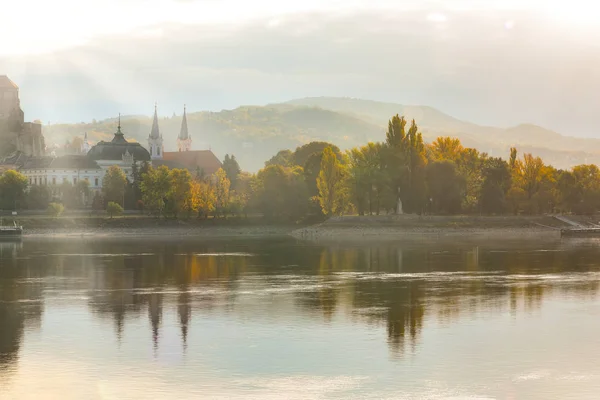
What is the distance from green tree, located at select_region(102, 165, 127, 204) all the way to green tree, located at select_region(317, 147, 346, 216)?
4901 cm

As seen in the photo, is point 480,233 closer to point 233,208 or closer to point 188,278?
point 233,208

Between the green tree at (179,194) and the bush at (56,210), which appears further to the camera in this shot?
the bush at (56,210)

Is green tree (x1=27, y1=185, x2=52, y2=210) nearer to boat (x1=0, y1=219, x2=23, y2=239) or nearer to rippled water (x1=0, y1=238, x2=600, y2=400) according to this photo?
boat (x1=0, y1=219, x2=23, y2=239)

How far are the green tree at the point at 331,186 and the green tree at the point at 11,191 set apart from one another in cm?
6768

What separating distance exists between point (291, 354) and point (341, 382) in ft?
18.0

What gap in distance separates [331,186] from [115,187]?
54.2 m

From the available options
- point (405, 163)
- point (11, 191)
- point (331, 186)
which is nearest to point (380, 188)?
point (405, 163)

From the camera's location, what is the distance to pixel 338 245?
122250mm

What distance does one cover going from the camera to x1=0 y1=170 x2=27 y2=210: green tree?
612 feet

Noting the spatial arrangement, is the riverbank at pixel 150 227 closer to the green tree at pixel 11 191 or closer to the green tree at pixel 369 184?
the green tree at pixel 369 184

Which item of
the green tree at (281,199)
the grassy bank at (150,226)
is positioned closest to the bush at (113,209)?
the grassy bank at (150,226)

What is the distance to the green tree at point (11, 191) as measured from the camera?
186625mm

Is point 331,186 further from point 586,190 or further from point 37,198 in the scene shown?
point 37,198

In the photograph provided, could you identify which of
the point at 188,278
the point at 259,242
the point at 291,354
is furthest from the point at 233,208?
the point at 291,354
